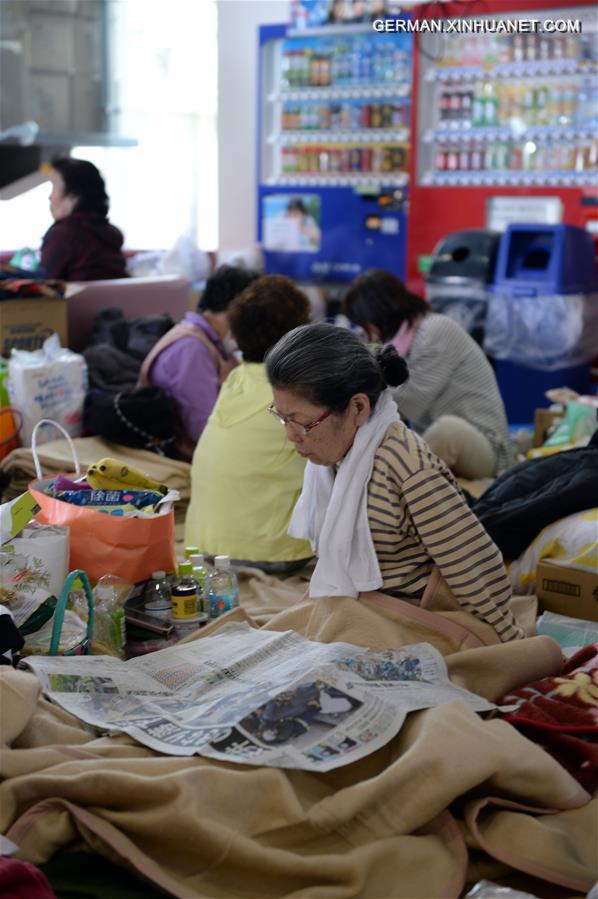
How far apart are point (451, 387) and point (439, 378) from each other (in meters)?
0.10

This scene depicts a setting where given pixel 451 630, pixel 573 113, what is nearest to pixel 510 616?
pixel 451 630

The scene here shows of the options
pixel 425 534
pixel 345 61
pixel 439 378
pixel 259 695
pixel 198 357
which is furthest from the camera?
pixel 345 61

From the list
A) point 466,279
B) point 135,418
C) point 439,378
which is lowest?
point 135,418

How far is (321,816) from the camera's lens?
1.78 meters

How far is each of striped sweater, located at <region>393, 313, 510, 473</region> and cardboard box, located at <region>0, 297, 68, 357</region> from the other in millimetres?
1491

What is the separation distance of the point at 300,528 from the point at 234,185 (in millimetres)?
6648

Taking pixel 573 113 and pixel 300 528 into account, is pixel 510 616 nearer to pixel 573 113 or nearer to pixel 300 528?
pixel 300 528

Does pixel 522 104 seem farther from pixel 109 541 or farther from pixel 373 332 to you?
pixel 109 541

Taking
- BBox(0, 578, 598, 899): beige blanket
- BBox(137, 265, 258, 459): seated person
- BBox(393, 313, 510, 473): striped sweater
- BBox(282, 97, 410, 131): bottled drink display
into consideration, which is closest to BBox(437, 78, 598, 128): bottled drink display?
BBox(282, 97, 410, 131): bottled drink display

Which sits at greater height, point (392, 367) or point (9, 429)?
point (392, 367)

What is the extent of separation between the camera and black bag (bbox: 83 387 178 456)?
4.21 m

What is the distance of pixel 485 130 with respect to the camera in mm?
7402

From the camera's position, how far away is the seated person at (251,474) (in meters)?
3.49

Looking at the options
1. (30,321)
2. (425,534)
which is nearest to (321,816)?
(425,534)
